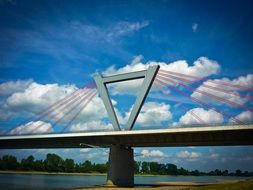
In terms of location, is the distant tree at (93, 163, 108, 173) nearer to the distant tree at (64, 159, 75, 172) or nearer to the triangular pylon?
the distant tree at (64, 159, 75, 172)

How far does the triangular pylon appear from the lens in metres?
37.6

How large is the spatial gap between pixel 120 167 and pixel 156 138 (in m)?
6.83

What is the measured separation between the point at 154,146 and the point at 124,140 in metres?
6.11

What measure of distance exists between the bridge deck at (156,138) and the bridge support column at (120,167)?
1.32 metres

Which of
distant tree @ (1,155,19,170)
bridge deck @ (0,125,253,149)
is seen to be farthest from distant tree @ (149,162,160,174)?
bridge deck @ (0,125,253,149)

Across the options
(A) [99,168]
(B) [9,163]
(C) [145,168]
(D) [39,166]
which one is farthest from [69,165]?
(C) [145,168]

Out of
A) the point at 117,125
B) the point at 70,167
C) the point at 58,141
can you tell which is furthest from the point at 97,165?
the point at 117,125

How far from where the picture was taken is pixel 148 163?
173 metres

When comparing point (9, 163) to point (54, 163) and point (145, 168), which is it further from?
point (145, 168)

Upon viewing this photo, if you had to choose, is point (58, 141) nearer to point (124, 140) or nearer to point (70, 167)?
point (124, 140)

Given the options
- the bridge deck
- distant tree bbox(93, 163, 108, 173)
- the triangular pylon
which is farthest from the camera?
distant tree bbox(93, 163, 108, 173)

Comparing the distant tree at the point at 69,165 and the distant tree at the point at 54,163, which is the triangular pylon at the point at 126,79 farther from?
the distant tree at the point at 69,165

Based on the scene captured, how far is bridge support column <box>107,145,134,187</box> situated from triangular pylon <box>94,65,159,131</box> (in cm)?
611

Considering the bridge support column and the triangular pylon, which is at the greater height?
the triangular pylon
